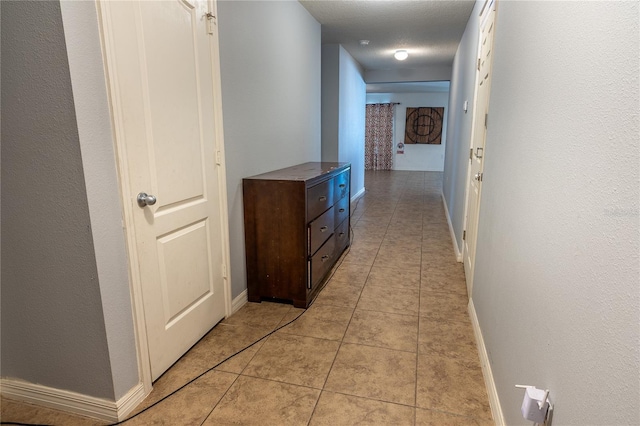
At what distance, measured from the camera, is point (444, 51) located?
5.67m

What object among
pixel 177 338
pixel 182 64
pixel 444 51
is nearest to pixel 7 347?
pixel 177 338

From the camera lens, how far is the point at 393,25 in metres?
4.23

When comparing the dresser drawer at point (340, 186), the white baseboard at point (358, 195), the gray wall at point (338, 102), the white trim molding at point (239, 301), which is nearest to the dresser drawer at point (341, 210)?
the dresser drawer at point (340, 186)

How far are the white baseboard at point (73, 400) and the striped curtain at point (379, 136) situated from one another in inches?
419

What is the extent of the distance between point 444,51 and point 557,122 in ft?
17.2

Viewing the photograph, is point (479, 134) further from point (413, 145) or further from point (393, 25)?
point (413, 145)

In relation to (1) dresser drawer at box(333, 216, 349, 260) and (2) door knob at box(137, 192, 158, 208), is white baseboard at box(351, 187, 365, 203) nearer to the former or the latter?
(1) dresser drawer at box(333, 216, 349, 260)

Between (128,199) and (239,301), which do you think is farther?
(239,301)

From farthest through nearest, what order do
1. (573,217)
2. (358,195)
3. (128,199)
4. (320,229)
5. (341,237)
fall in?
(358,195) → (341,237) → (320,229) → (128,199) → (573,217)

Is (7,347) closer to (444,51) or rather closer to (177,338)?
(177,338)

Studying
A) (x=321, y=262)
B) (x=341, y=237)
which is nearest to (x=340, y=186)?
(x=341, y=237)

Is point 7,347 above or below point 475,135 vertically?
below

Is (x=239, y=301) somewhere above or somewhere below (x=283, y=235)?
below

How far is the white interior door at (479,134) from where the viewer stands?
8.38 feet
